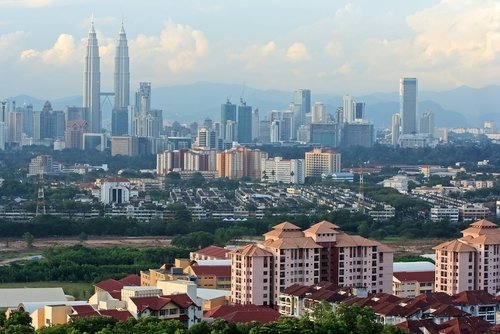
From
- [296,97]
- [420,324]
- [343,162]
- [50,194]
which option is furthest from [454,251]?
[296,97]

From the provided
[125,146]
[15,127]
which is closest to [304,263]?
[125,146]

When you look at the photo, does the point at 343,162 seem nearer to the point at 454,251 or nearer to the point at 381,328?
the point at 454,251

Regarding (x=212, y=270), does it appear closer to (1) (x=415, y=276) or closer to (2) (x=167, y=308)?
(1) (x=415, y=276)

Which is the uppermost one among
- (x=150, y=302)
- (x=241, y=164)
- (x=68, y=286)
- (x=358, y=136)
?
(x=358, y=136)

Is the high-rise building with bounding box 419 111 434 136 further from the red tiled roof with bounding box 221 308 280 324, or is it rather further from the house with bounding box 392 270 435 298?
the red tiled roof with bounding box 221 308 280 324

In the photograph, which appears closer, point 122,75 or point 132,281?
point 132,281

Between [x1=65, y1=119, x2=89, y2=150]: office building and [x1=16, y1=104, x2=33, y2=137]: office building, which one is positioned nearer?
[x1=65, y1=119, x2=89, y2=150]: office building

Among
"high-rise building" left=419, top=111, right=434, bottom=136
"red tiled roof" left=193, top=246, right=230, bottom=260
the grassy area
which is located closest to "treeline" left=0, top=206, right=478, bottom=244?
"red tiled roof" left=193, top=246, right=230, bottom=260
